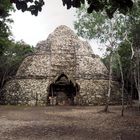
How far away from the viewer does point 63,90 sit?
42.6 meters

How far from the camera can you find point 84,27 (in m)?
33.2

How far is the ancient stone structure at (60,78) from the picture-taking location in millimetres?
41094

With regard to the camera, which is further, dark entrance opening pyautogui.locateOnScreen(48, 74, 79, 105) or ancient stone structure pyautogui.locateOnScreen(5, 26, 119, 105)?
dark entrance opening pyautogui.locateOnScreen(48, 74, 79, 105)

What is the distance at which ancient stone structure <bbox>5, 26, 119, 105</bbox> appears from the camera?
41094 mm

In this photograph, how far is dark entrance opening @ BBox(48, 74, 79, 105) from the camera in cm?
4175

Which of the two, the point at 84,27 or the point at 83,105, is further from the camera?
the point at 83,105

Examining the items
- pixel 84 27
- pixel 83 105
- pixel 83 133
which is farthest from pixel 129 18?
pixel 83 133

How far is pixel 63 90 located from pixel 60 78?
4.44 feet

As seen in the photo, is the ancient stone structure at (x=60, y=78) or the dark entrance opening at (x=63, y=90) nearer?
the ancient stone structure at (x=60, y=78)

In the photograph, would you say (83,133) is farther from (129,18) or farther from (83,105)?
(83,105)

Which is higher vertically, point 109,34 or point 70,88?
point 109,34

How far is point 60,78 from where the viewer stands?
139 ft

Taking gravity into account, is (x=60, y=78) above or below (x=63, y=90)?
above

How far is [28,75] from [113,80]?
995 centimetres
